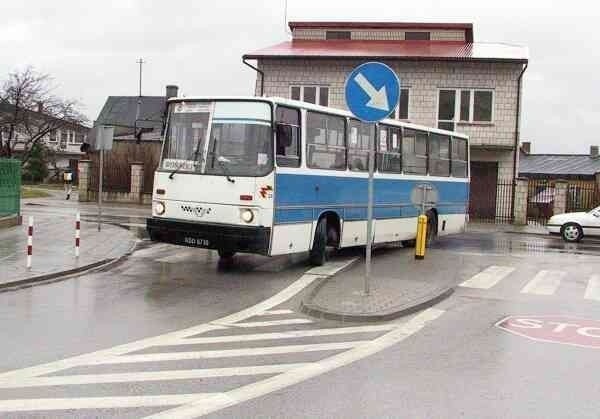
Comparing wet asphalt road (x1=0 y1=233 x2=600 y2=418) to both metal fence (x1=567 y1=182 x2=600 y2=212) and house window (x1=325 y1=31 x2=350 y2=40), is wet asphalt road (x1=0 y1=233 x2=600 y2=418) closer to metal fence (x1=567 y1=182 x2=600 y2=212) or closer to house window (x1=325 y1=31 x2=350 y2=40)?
metal fence (x1=567 y1=182 x2=600 y2=212)

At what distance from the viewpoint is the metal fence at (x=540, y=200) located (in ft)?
107

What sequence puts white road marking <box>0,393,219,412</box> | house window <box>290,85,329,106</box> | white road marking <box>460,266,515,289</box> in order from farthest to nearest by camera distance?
house window <box>290,85,329,106</box>, white road marking <box>460,266,515,289</box>, white road marking <box>0,393,219,412</box>

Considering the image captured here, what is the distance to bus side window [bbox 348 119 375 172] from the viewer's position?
1439cm

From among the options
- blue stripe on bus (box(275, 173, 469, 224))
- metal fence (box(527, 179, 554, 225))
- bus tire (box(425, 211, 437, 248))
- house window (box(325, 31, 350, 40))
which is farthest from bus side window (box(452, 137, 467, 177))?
house window (box(325, 31, 350, 40))

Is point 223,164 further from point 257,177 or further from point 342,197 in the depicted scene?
point 342,197

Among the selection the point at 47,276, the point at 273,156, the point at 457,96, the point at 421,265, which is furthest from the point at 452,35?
the point at 47,276

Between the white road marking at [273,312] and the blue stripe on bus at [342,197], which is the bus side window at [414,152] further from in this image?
the white road marking at [273,312]

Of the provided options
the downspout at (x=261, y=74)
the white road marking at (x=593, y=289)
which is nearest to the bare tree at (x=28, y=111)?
the downspout at (x=261, y=74)

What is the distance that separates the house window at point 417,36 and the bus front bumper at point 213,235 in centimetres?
2818

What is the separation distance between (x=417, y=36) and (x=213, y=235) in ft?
93.8

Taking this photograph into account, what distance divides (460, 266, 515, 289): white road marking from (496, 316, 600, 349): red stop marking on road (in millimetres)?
2633

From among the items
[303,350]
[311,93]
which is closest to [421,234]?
[303,350]

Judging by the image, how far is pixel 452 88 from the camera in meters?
32.9

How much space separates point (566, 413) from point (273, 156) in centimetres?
744
